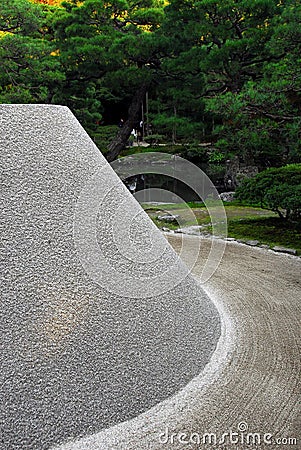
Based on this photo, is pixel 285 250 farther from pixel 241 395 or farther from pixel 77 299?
pixel 77 299

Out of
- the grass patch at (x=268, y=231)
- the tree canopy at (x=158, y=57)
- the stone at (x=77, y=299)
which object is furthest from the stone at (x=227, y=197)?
the stone at (x=77, y=299)

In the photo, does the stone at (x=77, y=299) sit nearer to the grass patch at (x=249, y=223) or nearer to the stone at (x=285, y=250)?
the stone at (x=285, y=250)

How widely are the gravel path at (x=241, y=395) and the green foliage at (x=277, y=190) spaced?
2.20m

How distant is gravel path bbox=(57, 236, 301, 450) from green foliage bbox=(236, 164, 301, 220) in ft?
7.21

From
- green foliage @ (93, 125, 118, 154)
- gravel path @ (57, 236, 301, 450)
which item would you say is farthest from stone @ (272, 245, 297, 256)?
green foliage @ (93, 125, 118, 154)

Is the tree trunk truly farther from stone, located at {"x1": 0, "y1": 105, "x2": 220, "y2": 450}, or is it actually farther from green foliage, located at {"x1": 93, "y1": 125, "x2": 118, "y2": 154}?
stone, located at {"x1": 0, "y1": 105, "x2": 220, "y2": 450}

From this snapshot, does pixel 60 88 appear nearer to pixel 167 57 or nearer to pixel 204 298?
pixel 167 57

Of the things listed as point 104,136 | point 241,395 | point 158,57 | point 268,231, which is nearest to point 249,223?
point 268,231

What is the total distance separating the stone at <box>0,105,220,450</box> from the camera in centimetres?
263

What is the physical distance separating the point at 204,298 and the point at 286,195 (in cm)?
314

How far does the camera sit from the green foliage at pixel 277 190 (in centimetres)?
→ 645

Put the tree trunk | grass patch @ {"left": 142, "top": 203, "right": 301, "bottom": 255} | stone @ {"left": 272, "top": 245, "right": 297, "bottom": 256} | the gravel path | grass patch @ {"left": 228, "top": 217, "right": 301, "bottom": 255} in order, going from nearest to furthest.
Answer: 1. the gravel path
2. stone @ {"left": 272, "top": 245, "right": 297, "bottom": 256}
3. grass patch @ {"left": 228, "top": 217, "right": 301, "bottom": 255}
4. grass patch @ {"left": 142, "top": 203, "right": 301, "bottom": 255}
5. the tree trunk

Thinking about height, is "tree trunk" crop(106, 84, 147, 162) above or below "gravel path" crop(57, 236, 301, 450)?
above

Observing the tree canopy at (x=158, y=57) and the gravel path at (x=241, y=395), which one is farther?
the tree canopy at (x=158, y=57)
